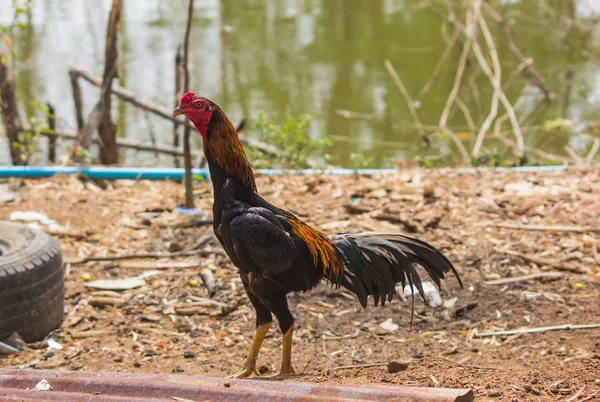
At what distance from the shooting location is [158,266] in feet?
19.3

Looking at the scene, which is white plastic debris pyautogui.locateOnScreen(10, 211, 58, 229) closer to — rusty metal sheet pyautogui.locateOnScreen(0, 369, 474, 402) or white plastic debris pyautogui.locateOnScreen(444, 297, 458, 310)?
rusty metal sheet pyautogui.locateOnScreen(0, 369, 474, 402)

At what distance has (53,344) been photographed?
16.0ft

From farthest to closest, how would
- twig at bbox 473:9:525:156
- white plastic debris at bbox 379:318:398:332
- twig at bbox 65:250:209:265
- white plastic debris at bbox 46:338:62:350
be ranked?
twig at bbox 473:9:525:156 < twig at bbox 65:250:209:265 < white plastic debris at bbox 379:318:398:332 < white plastic debris at bbox 46:338:62:350

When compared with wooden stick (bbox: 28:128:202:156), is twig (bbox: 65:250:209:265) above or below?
below

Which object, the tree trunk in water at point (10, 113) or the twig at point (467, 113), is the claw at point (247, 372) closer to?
the tree trunk in water at point (10, 113)

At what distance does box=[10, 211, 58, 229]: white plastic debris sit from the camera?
21.4ft

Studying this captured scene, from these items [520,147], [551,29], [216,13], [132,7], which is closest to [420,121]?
[520,147]

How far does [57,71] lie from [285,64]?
4.23 metres

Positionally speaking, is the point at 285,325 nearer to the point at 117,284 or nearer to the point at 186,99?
the point at 186,99

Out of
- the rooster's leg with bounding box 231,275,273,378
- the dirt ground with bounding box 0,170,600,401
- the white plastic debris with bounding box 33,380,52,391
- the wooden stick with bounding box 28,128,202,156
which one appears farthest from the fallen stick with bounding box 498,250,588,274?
the wooden stick with bounding box 28,128,202,156

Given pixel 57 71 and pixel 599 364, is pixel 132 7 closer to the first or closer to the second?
pixel 57 71

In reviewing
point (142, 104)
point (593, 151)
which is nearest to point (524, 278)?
point (593, 151)

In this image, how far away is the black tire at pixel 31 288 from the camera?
465 centimetres

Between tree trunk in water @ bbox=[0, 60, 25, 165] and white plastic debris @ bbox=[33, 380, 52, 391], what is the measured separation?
5.47m
